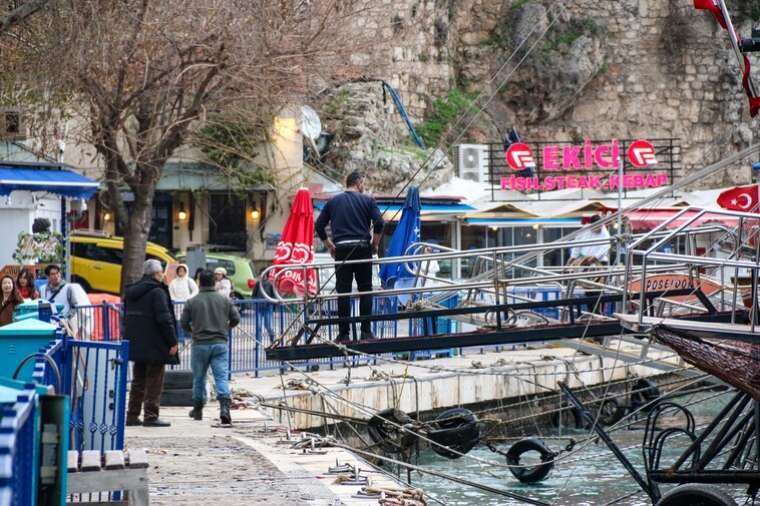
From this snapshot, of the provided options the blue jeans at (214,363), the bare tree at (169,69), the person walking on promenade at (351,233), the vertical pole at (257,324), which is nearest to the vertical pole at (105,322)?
the vertical pole at (257,324)

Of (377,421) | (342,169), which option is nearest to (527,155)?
(342,169)

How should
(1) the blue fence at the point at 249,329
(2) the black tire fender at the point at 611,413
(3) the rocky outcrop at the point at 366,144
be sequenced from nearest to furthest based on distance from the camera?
(1) the blue fence at the point at 249,329, (2) the black tire fender at the point at 611,413, (3) the rocky outcrop at the point at 366,144

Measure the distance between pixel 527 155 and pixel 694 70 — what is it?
13.6m

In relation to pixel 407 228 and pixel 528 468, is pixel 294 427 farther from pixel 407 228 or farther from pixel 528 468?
pixel 407 228

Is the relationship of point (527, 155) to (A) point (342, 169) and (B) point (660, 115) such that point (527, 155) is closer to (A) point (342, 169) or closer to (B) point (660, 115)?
(A) point (342, 169)

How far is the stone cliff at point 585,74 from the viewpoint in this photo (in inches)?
1988

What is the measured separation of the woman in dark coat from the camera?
1622cm

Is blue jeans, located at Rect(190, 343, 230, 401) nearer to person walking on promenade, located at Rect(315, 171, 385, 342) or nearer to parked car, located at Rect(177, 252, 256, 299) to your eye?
person walking on promenade, located at Rect(315, 171, 385, 342)

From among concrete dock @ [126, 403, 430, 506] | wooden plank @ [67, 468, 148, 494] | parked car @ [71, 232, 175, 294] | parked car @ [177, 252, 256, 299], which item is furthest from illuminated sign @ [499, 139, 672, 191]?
wooden plank @ [67, 468, 148, 494]

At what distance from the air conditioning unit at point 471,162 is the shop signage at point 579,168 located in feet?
1.39

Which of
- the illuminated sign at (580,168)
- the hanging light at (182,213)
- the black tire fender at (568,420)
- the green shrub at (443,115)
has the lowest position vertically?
the black tire fender at (568,420)

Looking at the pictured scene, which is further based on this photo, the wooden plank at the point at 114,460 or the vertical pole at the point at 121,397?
the vertical pole at the point at 121,397

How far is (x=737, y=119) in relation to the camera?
5453 centimetres

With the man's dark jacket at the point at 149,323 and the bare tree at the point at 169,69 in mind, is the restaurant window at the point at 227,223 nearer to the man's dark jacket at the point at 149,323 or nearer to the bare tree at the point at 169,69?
the bare tree at the point at 169,69
